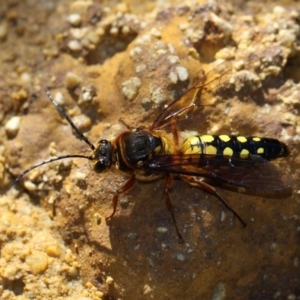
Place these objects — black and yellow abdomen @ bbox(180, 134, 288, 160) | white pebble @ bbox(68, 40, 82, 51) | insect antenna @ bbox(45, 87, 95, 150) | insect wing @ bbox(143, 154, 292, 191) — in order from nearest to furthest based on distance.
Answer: insect wing @ bbox(143, 154, 292, 191) < black and yellow abdomen @ bbox(180, 134, 288, 160) < insect antenna @ bbox(45, 87, 95, 150) < white pebble @ bbox(68, 40, 82, 51)

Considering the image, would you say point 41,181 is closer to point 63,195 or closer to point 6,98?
point 63,195

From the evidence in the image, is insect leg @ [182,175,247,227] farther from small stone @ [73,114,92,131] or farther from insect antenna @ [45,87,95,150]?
small stone @ [73,114,92,131]

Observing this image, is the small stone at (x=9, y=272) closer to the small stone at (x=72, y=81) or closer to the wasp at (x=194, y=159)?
the wasp at (x=194, y=159)

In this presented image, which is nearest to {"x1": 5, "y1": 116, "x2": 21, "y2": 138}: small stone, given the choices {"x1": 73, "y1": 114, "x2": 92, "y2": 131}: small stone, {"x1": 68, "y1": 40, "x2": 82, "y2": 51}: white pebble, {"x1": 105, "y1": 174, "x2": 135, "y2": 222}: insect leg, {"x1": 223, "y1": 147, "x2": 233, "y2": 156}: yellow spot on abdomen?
{"x1": 73, "y1": 114, "x2": 92, "y2": 131}: small stone

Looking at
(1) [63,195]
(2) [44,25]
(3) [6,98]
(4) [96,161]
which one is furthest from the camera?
(2) [44,25]

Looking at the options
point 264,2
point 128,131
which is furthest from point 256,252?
point 264,2

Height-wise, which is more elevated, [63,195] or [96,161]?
[96,161]

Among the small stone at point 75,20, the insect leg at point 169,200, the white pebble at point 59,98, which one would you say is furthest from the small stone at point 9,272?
the small stone at point 75,20

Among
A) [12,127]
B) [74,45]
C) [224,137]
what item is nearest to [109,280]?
[224,137]
